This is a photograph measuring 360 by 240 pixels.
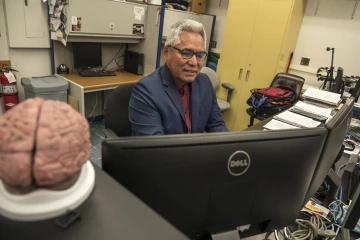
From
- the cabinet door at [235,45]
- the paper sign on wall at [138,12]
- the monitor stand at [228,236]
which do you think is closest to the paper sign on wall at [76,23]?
the paper sign on wall at [138,12]

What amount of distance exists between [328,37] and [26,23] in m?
3.51

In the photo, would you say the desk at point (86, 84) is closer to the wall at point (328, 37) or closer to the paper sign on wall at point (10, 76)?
the paper sign on wall at point (10, 76)

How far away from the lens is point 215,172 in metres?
0.57

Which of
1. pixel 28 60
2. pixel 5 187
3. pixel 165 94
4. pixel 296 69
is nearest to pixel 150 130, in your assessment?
pixel 165 94

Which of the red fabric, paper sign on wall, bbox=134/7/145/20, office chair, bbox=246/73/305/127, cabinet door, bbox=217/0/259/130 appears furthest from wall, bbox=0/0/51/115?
office chair, bbox=246/73/305/127

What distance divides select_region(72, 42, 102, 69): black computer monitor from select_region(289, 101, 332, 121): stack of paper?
7.99 ft

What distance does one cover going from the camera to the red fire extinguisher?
2.44 meters

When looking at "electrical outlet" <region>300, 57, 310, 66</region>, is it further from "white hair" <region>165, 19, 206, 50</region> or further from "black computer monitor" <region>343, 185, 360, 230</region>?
"black computer monitor" <region>343, 185, 360, 230</region>

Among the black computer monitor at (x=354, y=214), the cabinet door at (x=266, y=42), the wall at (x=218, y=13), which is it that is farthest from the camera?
the wall at (x=218, y=13)

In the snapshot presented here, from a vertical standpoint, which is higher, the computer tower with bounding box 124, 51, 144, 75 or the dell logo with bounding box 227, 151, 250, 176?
the dell logo with bounding box 227, 151, 250, 176

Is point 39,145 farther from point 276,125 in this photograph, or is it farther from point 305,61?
point 305,61

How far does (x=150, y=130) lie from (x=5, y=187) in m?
0.83

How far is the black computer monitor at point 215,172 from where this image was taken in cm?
53

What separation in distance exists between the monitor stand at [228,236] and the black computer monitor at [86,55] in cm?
282
